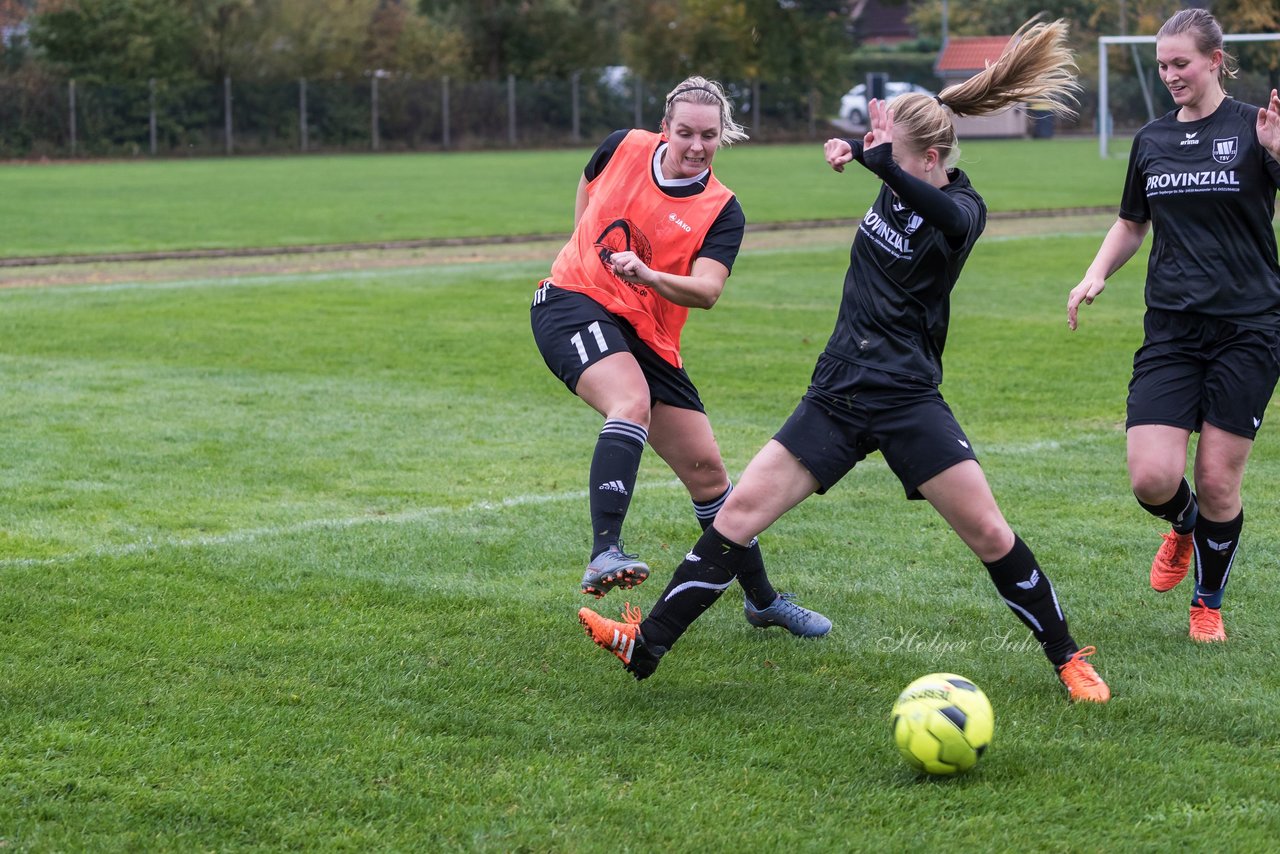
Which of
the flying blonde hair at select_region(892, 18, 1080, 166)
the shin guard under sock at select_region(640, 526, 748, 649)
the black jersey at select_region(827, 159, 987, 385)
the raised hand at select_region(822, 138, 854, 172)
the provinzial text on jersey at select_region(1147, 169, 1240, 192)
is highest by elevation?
the flying blonde hair at select_region(892, 18, 1080, 166)

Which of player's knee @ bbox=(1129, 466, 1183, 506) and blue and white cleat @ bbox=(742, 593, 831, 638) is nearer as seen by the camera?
player's knee @ bbox=(1129, 466, 1183, 506)

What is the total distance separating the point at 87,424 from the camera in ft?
31.2

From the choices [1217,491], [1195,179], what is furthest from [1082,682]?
[1195,179]

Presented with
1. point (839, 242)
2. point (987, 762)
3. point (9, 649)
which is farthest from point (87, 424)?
point (839, 242)

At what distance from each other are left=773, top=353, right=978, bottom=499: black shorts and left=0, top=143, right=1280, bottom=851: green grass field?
0.77 m

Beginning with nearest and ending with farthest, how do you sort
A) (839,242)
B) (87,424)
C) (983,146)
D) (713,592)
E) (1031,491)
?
(713,592) → (1031,491) → (87,424) → (839,242) → (983,146)

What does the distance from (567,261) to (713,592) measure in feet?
4.85

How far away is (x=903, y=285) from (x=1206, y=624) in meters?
1.88

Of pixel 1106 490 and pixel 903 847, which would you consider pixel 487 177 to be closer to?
pixel 1106 490

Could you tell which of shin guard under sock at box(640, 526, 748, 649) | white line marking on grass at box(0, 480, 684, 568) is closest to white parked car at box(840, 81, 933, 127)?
white line marking on grass at box(0, 480, 684, 568)

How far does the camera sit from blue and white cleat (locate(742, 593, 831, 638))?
18.2 ft

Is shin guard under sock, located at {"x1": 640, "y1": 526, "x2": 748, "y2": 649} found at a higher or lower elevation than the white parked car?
lower

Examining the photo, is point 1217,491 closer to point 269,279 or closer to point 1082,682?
point 1082,682

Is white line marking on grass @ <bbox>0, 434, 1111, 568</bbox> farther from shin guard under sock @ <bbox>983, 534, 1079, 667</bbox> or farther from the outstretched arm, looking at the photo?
shin guard under sock @ <bbox>983, 534, 1079, 667</bbox>
